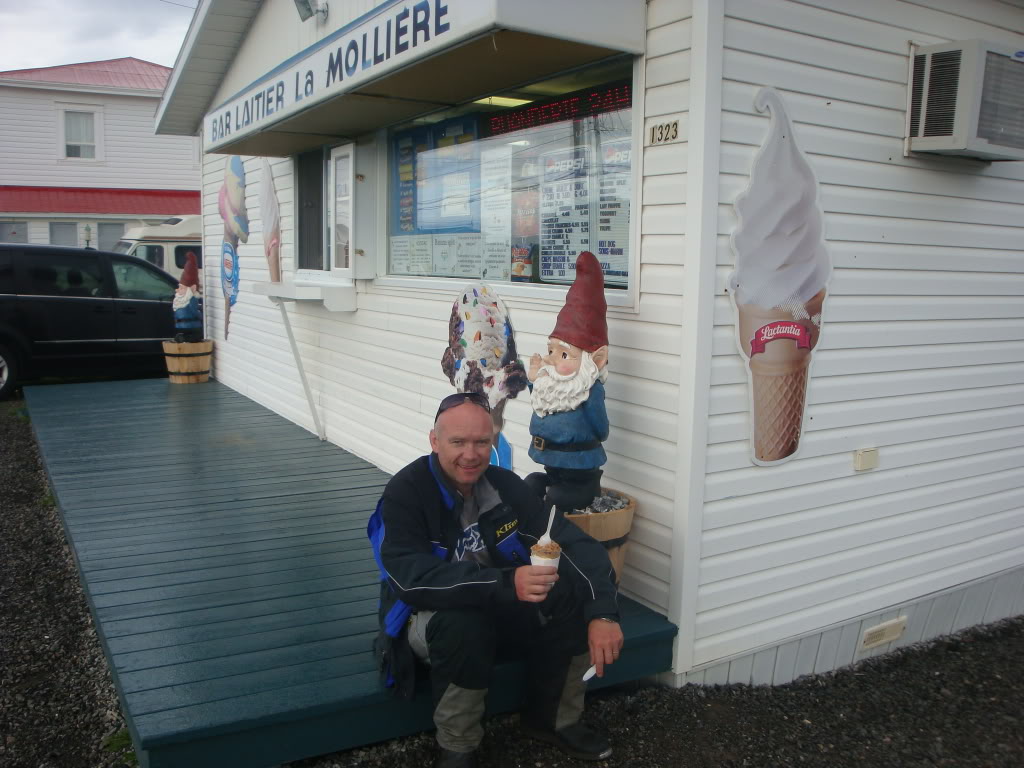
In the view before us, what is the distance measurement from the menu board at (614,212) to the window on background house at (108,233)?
19.3 meters

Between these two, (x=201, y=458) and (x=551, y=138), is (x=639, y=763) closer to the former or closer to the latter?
(x=551, y=138)

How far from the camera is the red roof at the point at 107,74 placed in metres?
20.7

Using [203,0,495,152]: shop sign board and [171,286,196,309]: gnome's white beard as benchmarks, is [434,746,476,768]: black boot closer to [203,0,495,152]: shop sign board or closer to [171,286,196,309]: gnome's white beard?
[203,0,495,152]: shop sign board

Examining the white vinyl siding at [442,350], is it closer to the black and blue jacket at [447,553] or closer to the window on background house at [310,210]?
the window on background house at [310,210]

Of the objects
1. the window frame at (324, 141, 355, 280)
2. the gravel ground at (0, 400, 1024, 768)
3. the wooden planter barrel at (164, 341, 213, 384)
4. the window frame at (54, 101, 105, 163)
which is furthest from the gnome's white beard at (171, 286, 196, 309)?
the window frame at (54, 101, 105, 163)

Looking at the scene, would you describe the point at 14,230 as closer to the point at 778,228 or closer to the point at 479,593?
the point at 778,228

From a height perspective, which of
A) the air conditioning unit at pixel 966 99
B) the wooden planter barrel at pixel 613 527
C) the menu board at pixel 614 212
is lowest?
Answer: the wooden planter barrel at pixel 613 527

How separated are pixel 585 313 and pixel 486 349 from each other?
2.48 feet

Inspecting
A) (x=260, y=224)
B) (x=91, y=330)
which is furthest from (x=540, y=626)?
(x=91, y=330)

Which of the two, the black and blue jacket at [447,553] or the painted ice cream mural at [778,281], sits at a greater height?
the painted ice cream mural at [778,281]

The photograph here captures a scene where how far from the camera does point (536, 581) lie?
2.57 m

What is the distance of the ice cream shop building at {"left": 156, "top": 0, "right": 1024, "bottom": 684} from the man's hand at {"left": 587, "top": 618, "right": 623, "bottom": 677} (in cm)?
66

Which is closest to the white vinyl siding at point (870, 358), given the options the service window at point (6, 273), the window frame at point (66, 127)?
the service window at point (6, 273)

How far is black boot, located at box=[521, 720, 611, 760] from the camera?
2.97 m
